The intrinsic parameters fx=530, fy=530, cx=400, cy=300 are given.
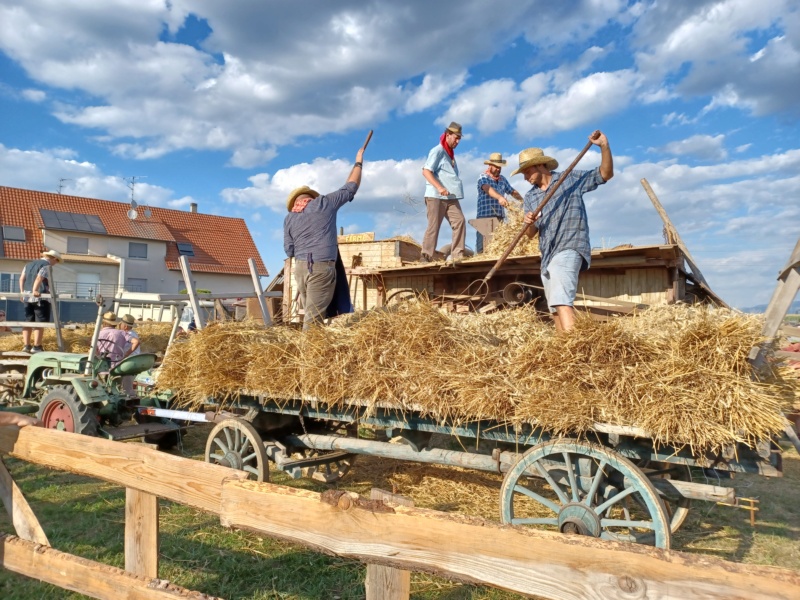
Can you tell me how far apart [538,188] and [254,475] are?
3.39 metres

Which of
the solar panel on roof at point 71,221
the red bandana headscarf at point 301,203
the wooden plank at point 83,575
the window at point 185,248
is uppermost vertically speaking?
the solar panel on roof at point 71,221

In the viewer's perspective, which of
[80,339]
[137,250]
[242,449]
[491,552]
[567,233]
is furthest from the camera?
[137,250]

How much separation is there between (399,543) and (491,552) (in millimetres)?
264

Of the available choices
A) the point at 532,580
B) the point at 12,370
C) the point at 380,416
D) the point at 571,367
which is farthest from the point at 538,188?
the point at 12,370

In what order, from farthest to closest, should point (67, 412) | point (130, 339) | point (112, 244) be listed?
point (112, 244), point (130, 339), point (67, 412)

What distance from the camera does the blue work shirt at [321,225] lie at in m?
5.00

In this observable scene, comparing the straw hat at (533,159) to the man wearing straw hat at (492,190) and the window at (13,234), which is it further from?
the window at (13,234)

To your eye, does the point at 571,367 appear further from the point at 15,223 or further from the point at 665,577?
the point at 15,223

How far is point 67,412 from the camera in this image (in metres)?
5.88

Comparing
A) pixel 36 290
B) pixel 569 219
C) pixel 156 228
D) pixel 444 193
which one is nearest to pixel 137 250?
pixel 156 228

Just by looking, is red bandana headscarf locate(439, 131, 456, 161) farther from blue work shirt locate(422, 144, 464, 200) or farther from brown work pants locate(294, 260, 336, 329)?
brown work pants locate(294, 260, 336, 329)

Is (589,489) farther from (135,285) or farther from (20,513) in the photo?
(135,285)

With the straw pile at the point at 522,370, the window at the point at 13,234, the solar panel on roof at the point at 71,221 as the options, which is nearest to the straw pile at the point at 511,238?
the straw pile at the point at 522,370

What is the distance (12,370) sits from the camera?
816 centimetres
